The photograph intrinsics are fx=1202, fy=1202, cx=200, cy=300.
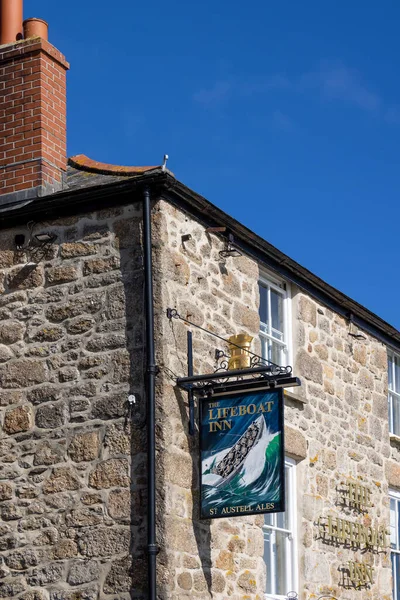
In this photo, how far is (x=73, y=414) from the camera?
11852 millimetres

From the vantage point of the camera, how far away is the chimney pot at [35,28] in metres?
13.6

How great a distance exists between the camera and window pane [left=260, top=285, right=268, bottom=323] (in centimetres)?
1402

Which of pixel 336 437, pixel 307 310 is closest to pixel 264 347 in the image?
pixel 307 310

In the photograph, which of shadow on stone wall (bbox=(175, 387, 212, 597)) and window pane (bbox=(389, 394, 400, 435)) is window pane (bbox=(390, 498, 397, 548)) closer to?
window pane (bbox=(389, 394, 400, 435))

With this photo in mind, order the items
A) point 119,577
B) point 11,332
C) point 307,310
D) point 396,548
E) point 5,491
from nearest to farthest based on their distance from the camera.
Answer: point 119,577, point 5,491, point 11,332, point 307,310, point 396,548

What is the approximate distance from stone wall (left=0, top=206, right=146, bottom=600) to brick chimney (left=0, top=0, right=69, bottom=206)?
72 cm

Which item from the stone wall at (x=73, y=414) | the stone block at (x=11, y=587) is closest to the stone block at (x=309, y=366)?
the stone wall at (x=73, y=414)

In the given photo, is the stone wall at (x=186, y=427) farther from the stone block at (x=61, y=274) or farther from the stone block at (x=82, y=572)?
the stone block at (x=61, y=274)

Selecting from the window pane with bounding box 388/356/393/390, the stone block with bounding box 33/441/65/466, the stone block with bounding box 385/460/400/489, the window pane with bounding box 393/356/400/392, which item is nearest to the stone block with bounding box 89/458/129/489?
the stone block with bounding box 33/441/65/466

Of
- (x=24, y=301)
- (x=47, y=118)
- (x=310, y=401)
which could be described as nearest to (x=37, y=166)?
(x=47, y=118)

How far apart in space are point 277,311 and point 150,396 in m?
3.45

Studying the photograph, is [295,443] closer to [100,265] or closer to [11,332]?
[100,265]

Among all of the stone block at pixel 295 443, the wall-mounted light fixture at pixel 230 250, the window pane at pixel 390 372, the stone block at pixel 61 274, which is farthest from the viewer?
the window pane at pixel 390 372

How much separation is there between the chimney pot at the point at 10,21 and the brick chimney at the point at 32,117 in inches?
13.7
